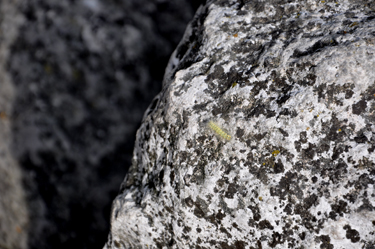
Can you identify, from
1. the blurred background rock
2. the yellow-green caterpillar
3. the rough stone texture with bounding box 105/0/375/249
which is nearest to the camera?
the rough stone texture with bounding box 105/0/375/249

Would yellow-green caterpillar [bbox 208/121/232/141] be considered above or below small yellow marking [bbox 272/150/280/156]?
above

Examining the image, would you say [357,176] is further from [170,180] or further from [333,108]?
[170,180]

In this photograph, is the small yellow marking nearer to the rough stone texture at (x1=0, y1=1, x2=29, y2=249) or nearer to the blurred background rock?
the blurred background rock

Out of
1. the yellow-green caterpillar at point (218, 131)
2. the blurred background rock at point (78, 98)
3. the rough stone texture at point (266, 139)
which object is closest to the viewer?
the rough stone texture at point (266, 139)

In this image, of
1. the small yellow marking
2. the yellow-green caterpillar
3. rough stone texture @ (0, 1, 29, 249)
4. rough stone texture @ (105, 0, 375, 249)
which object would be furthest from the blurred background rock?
the small yellow marking

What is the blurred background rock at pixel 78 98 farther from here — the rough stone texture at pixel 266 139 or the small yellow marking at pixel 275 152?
the small yellow marking at pixel 275 152

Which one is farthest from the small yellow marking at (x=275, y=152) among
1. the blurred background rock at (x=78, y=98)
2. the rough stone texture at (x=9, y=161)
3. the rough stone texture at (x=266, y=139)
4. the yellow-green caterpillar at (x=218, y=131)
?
the rough stone texture at (x=9, y=161)

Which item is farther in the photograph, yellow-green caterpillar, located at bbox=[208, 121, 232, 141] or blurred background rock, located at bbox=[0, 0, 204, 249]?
blurred background rock, located at bbox=[0, 0, 204, 249]

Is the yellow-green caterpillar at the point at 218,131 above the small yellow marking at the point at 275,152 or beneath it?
above
